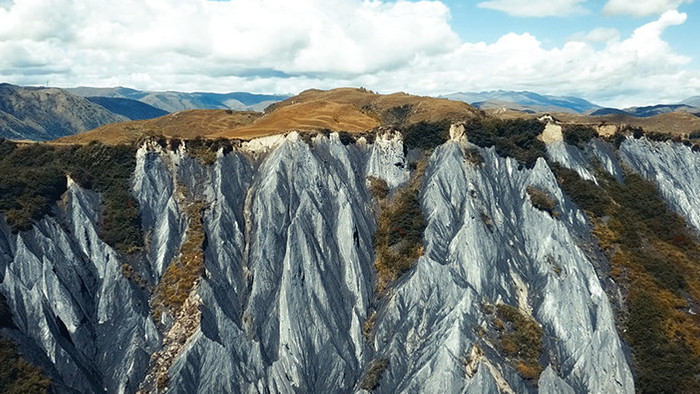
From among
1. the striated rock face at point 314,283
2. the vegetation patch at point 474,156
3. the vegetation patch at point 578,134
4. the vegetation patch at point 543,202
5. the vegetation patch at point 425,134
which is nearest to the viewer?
the striated rock face at point 314,283

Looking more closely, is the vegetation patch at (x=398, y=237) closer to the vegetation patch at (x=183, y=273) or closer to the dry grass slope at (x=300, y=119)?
the dry grass slope at (x=300, y=119)

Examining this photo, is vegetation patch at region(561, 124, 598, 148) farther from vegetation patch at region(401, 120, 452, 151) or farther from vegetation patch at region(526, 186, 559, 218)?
vegetation patch at region(401, 120, 452, 151)

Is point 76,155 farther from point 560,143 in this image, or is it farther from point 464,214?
point 560,143

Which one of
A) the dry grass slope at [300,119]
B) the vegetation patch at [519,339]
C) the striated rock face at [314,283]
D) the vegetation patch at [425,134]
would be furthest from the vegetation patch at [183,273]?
the vegetation patch at [519,339]

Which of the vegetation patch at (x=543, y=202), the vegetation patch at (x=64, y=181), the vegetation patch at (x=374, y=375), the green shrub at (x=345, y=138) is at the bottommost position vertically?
the vegetation patch at (x=374, y=375)

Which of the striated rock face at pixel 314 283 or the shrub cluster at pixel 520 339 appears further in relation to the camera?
the shrub cluster at pixel 520 339

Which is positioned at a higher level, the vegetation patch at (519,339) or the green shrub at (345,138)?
the green shrub at (345,138)

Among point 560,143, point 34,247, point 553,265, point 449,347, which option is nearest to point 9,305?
point 34,247
